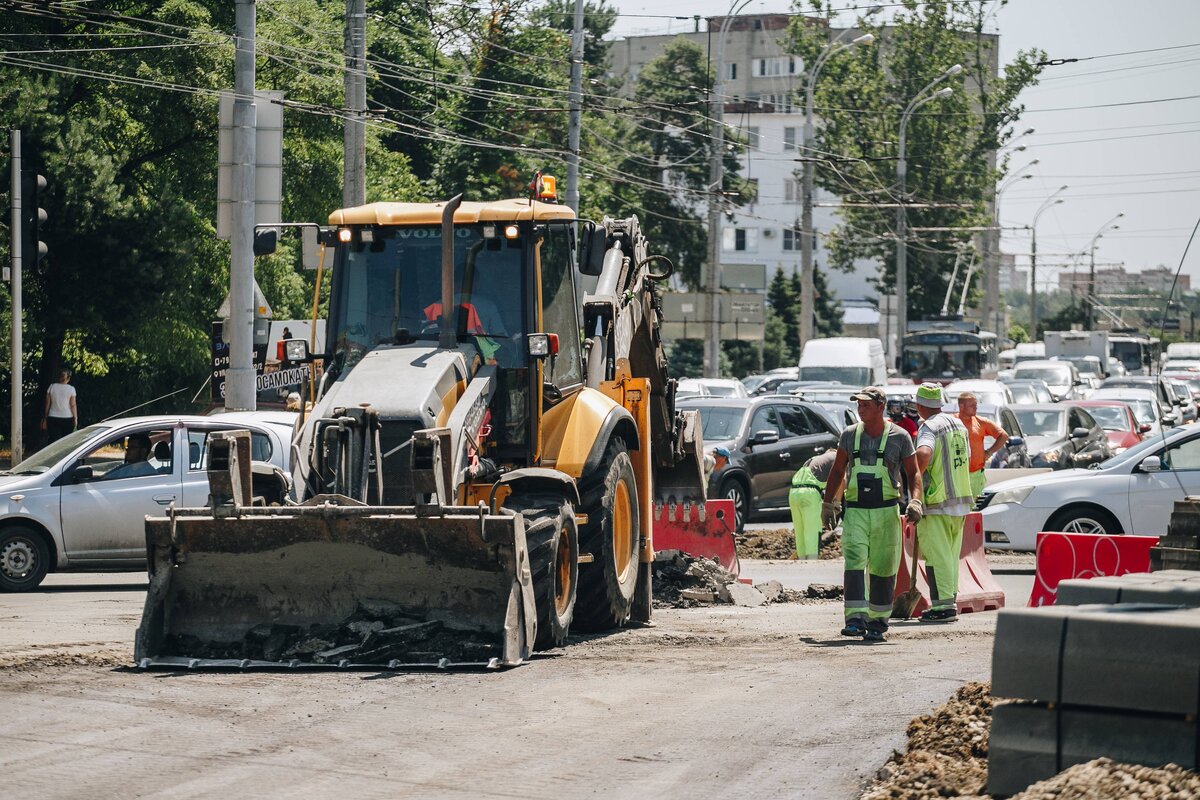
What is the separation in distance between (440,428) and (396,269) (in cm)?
174

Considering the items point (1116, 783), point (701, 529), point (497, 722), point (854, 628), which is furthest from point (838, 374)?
point (1116, 783)

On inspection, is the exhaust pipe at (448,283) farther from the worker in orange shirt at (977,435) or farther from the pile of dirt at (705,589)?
the worker in orange shirt at (977,435)

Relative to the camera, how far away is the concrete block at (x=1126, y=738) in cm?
578

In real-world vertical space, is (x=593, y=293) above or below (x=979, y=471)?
above

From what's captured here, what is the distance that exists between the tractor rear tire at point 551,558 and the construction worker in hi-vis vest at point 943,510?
3.41 m

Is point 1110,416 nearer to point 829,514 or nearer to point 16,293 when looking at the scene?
point 16,293

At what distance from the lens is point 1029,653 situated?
242 inches

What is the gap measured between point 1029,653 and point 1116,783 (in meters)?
0.65

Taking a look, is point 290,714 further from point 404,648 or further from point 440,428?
point 440,428

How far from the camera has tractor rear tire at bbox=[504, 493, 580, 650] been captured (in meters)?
9.93

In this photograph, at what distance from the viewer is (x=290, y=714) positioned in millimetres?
8102

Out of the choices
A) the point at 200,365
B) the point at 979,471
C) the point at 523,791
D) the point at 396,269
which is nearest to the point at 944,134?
the point at 200,365

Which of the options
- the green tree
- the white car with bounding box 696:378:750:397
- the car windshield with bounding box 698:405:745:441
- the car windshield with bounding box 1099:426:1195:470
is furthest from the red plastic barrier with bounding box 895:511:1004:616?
the green tree

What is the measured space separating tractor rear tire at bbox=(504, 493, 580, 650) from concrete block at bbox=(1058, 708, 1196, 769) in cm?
428
